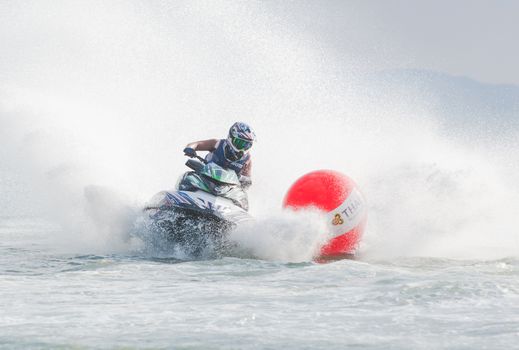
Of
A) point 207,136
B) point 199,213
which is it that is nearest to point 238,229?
point 199,213

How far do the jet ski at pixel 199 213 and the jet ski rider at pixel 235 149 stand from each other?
85cm

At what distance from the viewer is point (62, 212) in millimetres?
15266

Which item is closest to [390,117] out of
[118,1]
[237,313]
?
[118,1]

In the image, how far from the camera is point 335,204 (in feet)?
38.2

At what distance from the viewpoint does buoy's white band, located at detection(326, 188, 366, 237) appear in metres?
11.6

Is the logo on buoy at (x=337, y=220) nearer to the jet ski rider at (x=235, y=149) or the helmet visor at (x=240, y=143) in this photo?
the jet ski rider at (x=235, y=149)

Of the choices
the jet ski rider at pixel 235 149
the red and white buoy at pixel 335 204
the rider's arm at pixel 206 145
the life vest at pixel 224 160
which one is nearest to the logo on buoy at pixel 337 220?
the red and white buoy at pixel 335 204

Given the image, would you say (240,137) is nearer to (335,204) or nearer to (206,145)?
(206,145)

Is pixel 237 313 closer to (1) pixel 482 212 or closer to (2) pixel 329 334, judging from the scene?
(2) pixel 329 334

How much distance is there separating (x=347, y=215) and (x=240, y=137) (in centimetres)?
247

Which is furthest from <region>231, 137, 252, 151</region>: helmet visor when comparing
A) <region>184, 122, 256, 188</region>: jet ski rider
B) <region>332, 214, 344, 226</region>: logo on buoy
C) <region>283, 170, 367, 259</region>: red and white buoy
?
<region>332, 214, 344, 226</region>: logo on buoy

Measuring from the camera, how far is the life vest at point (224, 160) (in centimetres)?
1359

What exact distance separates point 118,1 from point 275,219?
61.3ft

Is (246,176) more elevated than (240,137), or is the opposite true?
(240,137)
